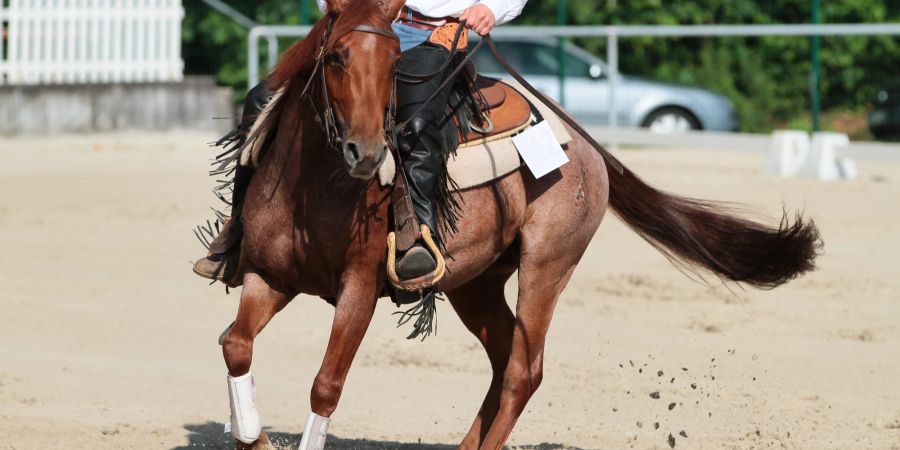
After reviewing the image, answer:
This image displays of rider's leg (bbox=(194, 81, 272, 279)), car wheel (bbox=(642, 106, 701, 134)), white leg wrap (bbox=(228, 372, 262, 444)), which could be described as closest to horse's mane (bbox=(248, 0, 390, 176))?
rider's leg (bbox=(194, 81, 272, 279))

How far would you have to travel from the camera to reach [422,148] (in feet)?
16.0

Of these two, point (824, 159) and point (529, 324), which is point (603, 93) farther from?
point (529, 324)

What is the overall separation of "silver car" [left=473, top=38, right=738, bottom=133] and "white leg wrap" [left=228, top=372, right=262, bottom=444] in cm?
1239

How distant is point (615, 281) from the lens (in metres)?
9.55

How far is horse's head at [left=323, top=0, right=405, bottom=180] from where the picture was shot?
4.17 m

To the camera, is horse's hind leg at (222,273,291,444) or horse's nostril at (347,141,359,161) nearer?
horse's nostril at (347,141,359,161)

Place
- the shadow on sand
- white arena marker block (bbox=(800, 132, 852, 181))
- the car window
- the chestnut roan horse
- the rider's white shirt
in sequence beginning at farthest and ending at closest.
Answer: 1. the car window
2. white arena marker block (bbox=(800, 132, 852, 181))
3. the shadow on sand
4. the rider's white shirt
5. the chestnut roan horse

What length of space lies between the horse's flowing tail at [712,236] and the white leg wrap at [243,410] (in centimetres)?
215

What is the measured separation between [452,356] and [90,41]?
36.4ft

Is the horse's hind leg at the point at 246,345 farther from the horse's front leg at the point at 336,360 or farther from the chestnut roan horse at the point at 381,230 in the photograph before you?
the horse's front leg at the point at 336,360

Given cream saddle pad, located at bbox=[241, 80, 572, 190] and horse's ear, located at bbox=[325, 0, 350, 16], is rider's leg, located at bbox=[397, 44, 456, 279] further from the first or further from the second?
horse's ear, located at bbox=[325, 0, 350, 16]

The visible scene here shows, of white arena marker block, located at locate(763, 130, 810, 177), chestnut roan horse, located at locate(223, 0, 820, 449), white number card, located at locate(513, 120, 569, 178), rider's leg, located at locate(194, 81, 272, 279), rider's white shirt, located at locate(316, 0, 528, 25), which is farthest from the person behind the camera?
white arena marker block, located at locate(763, 130, 810, 177)

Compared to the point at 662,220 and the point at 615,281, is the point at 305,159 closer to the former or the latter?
the point at 662,220

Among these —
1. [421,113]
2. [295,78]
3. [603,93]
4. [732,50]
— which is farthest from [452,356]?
[732,50]
